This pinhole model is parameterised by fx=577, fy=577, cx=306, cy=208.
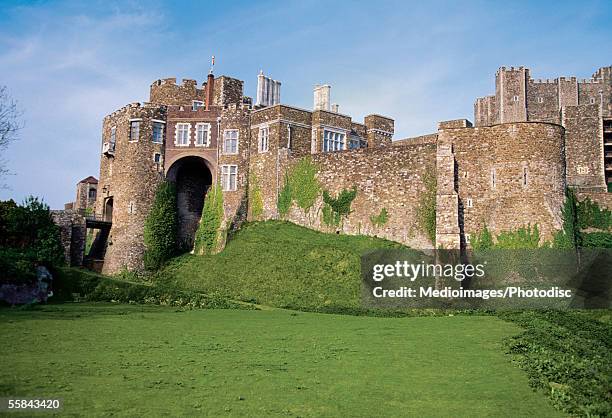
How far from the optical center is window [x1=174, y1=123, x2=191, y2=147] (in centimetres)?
4239

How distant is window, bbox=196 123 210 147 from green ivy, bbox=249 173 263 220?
437 centimetres

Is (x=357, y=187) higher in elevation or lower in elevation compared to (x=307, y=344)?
higher

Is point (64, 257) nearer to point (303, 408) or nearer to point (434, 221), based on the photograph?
point (434, 221)

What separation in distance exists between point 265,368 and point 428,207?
2111 cm

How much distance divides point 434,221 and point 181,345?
1951 cm

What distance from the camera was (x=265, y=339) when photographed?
55.3ft

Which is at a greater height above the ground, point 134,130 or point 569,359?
point 134,130

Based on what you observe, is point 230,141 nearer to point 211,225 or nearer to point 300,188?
point 211,225

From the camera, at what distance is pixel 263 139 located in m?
40.7

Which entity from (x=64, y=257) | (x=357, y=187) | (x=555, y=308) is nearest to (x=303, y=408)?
(x=555, y=308)

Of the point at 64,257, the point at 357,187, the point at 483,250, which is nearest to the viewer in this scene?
the point at 483,250

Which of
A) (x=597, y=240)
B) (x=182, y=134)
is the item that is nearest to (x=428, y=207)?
(x=597, y=240)

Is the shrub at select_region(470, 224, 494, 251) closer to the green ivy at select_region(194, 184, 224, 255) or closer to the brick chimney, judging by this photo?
the green ivy at select_region(194, 184, 224, 255)

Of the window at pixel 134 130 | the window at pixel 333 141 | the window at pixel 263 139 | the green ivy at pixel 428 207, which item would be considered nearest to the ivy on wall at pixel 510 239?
the green ivy at pixel 428 207
